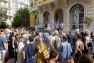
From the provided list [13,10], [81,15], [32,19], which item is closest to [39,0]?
[32,19]

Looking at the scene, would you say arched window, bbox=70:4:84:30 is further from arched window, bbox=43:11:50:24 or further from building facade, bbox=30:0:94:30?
arched window, bbox=43:11:50:24

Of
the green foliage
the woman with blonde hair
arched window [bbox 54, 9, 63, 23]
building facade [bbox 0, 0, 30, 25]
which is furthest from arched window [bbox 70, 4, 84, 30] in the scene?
building facade [bbox 0, 0, 30, 25]

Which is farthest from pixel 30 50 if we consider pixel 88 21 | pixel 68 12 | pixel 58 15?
pixel 58 15

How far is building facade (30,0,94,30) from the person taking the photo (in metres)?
23.2

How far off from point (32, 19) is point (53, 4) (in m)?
10.6

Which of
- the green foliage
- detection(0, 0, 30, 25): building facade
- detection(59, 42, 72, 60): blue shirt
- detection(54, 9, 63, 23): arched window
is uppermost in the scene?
detection(0, 0, 30, 25): building facade

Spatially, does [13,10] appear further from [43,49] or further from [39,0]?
[43,49]

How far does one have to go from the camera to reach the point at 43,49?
6816 millimetres

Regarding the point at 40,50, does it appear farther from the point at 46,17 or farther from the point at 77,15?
the point at 46,17

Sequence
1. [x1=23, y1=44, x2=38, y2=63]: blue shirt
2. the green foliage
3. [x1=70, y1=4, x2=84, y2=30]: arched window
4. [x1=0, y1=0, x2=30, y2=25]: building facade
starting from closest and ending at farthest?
[x1=23, y1=44, x2=38, y2=63]: blue shirt → the green foliage → [x1=70, y1=4, x2=84, y2=30]: arched window → [x1=0, y1=0, x2=30, y2=25]: building facade

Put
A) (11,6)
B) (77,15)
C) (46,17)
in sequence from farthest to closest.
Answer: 1. (11,6)
2. (46,17)
3. (77,15)

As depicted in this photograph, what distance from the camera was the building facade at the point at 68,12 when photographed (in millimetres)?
23236

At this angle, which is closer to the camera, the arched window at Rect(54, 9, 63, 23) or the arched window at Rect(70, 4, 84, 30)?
the arched window at Rect(70, 4, 84, 30)

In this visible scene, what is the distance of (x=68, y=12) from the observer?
25.6m
